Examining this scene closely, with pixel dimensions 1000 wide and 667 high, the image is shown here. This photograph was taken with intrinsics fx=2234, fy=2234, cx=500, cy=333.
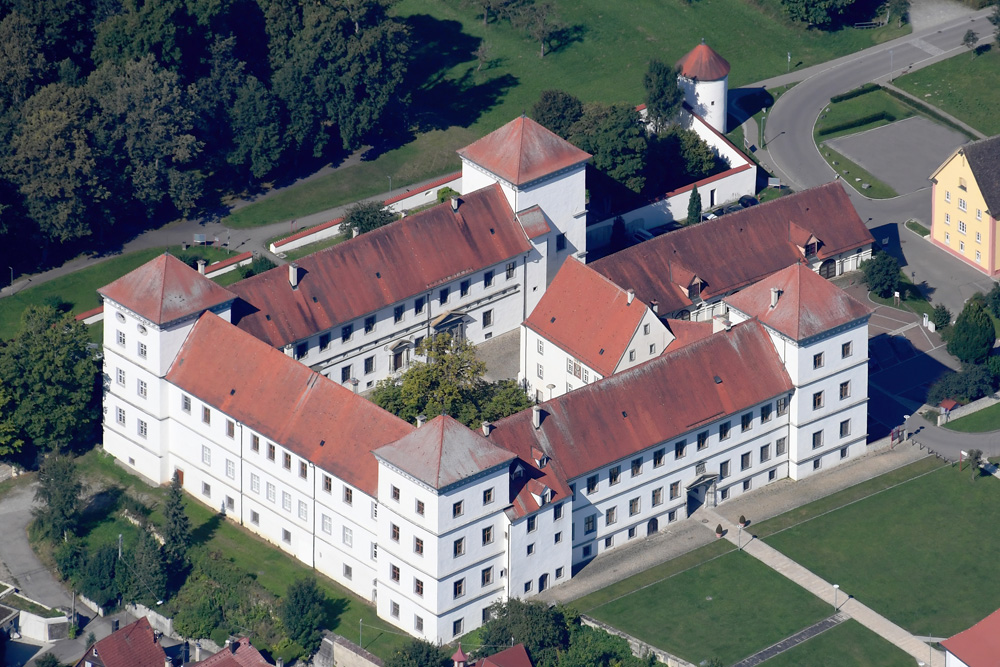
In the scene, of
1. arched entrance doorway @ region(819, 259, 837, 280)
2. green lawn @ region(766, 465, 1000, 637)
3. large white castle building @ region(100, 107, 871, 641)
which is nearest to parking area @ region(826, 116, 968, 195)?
arched entrance doorway @ region(819, 259, 837, 280)

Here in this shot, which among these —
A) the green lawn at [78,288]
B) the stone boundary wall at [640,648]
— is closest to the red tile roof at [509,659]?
the stone boundary wall at [640,648]

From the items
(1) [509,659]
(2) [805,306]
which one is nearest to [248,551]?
(1) [509,659]

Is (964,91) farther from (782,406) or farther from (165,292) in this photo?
(165,292)

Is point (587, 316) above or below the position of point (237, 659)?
above

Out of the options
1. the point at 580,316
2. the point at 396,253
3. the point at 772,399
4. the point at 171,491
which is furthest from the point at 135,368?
the point at 772,399

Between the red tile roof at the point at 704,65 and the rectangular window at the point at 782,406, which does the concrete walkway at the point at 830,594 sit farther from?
the red tile roof at the point at 704,65

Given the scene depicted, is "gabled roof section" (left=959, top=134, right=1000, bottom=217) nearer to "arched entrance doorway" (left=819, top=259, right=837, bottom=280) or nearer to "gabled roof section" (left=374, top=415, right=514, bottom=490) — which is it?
"arched entrance doorway" (left=819, top=259, right=837, bottom=280)
